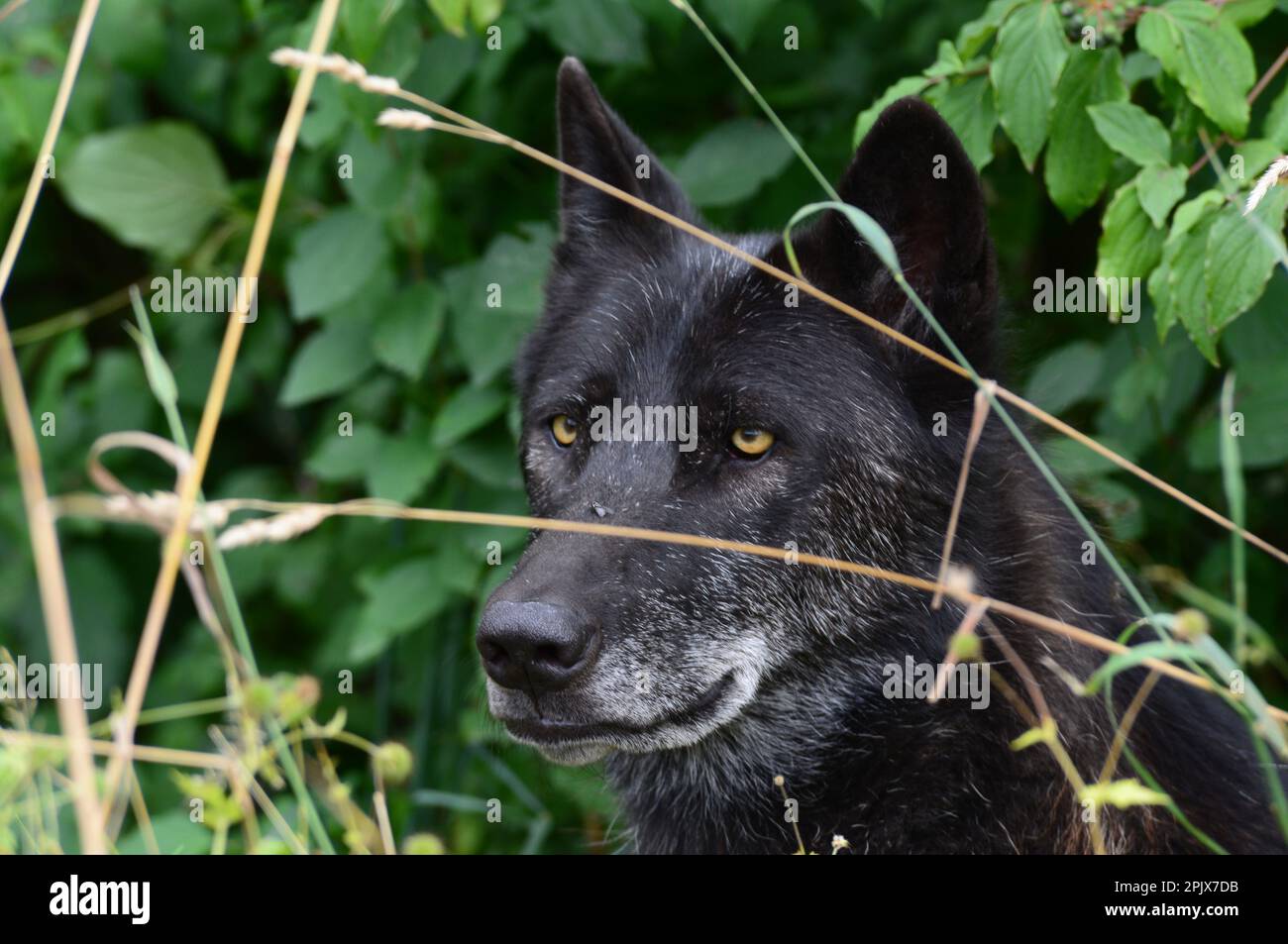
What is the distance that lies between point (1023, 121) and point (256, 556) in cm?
383

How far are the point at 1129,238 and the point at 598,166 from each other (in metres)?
1.37

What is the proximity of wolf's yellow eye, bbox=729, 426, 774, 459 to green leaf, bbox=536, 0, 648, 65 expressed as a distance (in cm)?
156

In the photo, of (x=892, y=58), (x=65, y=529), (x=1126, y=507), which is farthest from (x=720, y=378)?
(x=65, y=529)

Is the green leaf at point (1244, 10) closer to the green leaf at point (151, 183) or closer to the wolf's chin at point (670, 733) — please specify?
the wolf's chin at point (670, 733)

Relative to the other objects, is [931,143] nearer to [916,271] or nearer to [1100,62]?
[916,271]

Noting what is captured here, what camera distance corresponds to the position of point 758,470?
3146mm

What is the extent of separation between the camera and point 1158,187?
2967 millimetres

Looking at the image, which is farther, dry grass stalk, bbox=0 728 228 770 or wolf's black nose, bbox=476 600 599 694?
wolf's black nose, bbox=476 600 599 694

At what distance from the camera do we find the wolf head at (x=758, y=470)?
2893 mm

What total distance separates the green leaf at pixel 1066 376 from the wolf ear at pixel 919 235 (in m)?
0.84

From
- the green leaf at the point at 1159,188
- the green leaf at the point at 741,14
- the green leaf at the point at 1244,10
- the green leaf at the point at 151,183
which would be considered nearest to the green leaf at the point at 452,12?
the green leaf at the point at 741,14

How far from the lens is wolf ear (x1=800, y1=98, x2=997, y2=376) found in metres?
2.94

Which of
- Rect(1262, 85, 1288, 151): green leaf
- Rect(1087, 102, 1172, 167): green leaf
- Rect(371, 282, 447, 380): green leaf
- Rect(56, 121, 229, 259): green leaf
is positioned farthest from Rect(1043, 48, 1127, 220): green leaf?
Rect(56, 121, 229, 259): green leaf

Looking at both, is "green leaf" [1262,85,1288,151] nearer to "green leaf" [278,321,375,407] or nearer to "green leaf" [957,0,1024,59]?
"green leaf" [957,0,1024,59]
